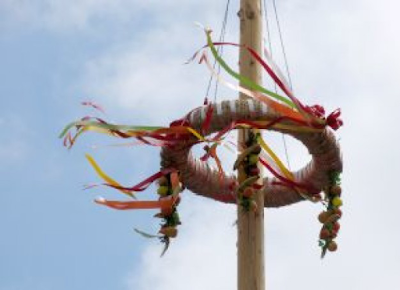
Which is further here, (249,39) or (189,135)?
(249,39)

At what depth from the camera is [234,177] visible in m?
8.63

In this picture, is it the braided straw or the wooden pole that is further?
the wooden pole

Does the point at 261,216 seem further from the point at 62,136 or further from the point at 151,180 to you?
the point at 62,136

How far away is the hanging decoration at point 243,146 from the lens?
7.52 metres

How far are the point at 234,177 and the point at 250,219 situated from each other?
88 centimetres

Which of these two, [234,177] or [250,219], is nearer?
[250,219]

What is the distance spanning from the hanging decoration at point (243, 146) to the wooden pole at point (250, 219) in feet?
0.25

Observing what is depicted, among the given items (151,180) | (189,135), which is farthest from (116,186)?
(189,135)

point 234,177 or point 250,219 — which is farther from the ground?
point 234,177

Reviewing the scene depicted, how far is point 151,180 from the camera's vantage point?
805cm

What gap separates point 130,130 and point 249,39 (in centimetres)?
135

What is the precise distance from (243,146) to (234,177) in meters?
0.76

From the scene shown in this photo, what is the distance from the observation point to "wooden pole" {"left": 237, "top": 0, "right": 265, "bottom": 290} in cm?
758

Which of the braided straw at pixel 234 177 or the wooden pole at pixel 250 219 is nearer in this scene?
the braided straw at pixel 234 177
